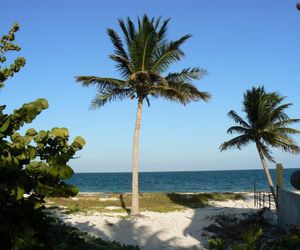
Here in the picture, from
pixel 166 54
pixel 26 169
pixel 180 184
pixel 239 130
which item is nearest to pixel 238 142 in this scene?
pixel 239 130

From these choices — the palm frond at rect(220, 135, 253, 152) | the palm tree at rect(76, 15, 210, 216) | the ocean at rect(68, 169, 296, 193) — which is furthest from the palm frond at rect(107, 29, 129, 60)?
the ocean at rect(68, 169, 296, 193)

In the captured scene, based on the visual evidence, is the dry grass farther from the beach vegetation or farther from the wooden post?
the wooden post

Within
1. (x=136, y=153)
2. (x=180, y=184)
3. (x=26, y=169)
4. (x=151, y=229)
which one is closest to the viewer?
(x=26, y=169)

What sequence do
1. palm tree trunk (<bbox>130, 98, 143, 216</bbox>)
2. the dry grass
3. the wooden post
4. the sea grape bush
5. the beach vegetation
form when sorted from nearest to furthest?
1. the sea grape bush
2. the beach vegetation
3. the wooden post
4. palm tree trunk (<bbox>130, 98, 143, 216</bbox>)
5. the dry grass

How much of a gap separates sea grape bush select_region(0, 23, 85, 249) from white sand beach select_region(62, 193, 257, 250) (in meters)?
9.59

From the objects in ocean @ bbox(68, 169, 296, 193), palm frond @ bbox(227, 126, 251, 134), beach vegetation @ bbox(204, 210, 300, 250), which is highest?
palm frond @ bbox(227, 126, 251, 134)

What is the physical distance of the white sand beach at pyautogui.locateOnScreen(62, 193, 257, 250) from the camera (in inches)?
508

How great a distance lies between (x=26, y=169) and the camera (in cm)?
280

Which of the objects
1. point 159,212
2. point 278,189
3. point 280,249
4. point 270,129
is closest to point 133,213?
point 159,212

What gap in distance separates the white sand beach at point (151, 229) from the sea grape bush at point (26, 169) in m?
9.59

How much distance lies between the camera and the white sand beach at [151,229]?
12.9 metres

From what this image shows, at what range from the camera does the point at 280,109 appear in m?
20.4

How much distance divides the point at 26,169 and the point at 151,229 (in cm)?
1284

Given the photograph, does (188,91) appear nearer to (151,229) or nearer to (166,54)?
(166,54)
